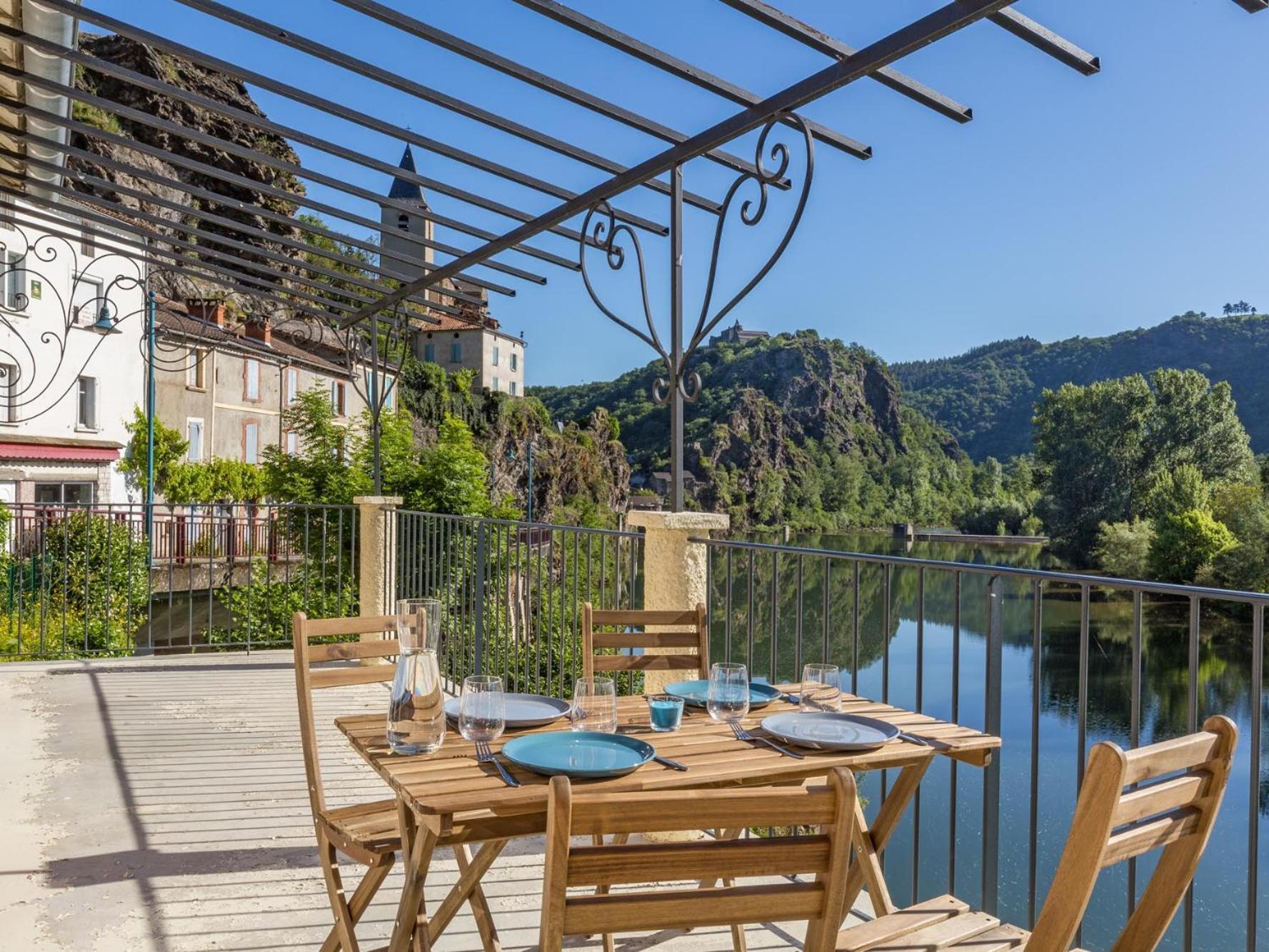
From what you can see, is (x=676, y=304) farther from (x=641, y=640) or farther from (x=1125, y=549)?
(x=1125, y=549)

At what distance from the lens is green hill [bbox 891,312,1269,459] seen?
48.8m

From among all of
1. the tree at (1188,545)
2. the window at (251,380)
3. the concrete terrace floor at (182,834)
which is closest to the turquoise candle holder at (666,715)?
the concrete terrace floor at (182,834)

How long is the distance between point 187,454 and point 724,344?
189ft

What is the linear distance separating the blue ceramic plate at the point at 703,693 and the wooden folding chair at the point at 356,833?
0.63 metres

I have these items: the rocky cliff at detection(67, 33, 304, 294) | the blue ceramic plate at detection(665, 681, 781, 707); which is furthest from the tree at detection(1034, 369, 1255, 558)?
the blue ceramic plate at detection(665, 681, 781, 707)

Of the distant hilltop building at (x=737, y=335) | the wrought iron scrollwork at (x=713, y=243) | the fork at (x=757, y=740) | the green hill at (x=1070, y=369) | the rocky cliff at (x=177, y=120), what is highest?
the distant hilltop building at (x=737, y=335)

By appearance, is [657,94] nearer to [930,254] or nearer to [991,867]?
[991,867]

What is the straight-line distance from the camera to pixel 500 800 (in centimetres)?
164

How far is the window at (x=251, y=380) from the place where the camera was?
28312 mm

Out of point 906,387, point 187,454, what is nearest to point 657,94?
point 187,454

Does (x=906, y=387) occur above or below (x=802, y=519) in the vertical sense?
above

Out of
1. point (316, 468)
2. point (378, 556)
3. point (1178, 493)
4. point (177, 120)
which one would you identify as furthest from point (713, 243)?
point (1178, 493)

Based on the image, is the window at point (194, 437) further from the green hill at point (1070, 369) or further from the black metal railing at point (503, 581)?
the green hill at point (1070, 369)

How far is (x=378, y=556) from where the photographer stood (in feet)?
22.6
